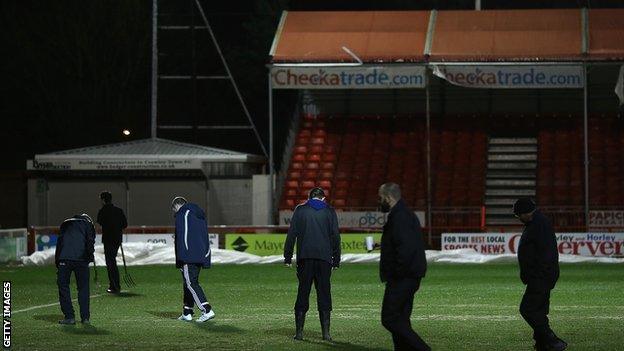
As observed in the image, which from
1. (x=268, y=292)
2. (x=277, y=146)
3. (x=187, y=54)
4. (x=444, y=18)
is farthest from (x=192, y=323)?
(x=277, y=146)

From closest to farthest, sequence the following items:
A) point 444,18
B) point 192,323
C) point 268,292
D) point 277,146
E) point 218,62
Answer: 1. point 192,323
2. point 268,292
3. point 444,18
4. point 218,62
5. point 277,146

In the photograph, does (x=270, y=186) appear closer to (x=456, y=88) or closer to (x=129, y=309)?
(x=456, y=88)

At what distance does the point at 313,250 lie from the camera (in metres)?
18.1

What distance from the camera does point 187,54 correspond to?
168 ft

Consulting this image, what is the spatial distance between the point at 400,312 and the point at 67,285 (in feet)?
24.5

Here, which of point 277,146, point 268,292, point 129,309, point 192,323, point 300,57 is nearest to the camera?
point 192,323

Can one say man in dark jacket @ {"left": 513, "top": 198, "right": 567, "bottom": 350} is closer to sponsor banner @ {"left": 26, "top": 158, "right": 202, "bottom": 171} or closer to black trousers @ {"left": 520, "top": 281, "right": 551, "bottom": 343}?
black trousers @ {"left": 520, "top": 281, "right": 551, "bottom": 343}

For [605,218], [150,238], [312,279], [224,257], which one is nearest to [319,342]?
[312,279]

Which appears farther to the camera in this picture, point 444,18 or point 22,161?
point 22,161

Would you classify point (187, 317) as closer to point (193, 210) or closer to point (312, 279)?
point (193, 210)

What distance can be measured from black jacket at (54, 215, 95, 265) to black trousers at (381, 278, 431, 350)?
723 centimetres

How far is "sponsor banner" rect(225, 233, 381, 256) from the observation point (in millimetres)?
39844

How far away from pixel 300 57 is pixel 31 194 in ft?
37.8

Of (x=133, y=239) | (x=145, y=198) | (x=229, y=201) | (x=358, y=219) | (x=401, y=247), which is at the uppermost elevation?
(x=145, y=198)
